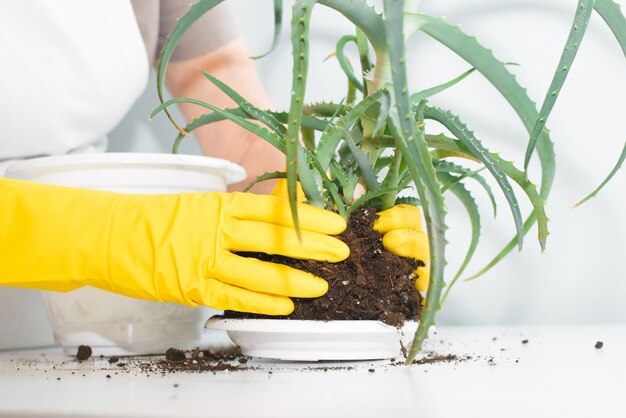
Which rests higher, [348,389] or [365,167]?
[365,167]

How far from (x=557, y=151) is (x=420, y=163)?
90 cm

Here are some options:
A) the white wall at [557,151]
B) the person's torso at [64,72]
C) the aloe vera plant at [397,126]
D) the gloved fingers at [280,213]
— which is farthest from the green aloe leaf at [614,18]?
the person's torso at [64,72]

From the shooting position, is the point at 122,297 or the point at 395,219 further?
the point at 122,297

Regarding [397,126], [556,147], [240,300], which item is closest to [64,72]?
[240,300]

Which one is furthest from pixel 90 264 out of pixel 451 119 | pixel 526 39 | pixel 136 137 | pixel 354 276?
pixel 526 39

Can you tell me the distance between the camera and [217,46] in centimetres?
134

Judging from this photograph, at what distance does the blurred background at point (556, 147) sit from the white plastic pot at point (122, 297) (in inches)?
24.5

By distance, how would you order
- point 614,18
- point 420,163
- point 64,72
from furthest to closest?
point 64,72 → point 614,18 → point 420,163

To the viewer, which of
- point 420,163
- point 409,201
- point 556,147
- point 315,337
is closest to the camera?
point 420,163

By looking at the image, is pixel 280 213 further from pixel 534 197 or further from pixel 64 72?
pixel 64 72

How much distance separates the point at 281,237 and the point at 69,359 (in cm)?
41

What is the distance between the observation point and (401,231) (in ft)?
2.54

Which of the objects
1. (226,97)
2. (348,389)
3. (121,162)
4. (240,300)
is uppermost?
(226,97)

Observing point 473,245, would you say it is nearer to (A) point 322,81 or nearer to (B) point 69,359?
(B) point 69,359
